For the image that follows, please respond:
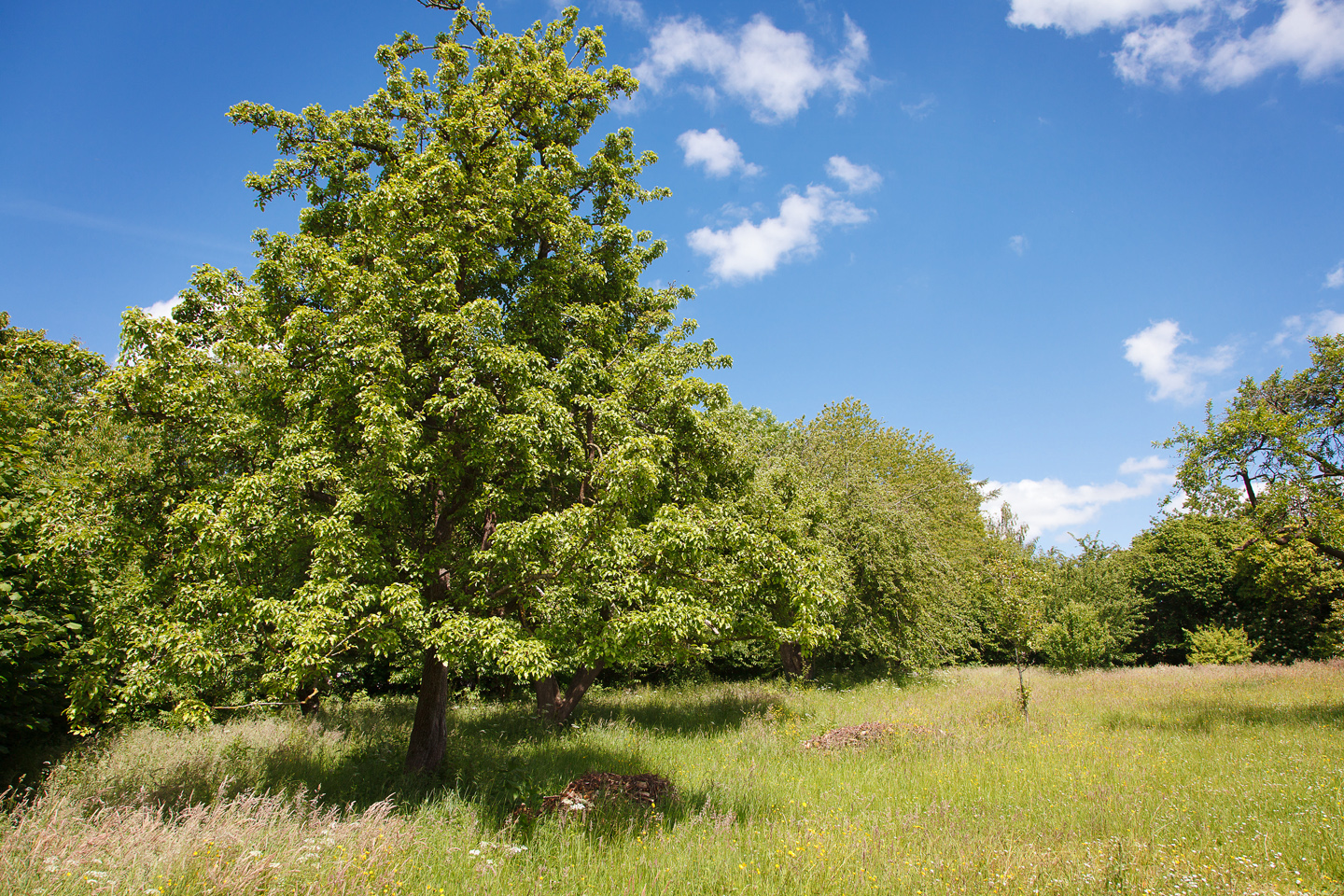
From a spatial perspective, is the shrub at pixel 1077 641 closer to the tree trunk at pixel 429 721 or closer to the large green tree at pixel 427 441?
the large green tree at pixel 427 441

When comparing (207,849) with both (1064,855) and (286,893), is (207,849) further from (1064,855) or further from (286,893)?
(1064,855)

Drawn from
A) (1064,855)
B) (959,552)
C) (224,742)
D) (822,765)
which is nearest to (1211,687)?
(959,552)

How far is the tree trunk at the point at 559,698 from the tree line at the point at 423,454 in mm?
4878

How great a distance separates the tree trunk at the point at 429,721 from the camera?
961cm

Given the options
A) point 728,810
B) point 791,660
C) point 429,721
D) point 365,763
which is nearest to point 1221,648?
point 791,660

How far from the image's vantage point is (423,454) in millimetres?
7340

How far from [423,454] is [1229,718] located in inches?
722

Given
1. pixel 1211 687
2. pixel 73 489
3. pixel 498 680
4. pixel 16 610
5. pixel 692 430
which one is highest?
pixel 692 430

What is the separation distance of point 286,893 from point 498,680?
58.4 feet

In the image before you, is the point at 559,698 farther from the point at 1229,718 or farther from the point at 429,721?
the point at 1229,718

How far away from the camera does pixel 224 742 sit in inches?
439

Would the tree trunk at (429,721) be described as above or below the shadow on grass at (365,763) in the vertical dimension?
above

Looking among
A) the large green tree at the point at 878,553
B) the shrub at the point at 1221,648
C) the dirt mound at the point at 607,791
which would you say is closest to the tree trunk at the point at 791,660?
the large green tree at the point at 878,553

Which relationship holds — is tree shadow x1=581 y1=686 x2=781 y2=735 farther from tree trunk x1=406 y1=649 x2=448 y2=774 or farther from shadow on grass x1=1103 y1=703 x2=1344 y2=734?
shadow on grass x1=1103 y1=703 x2=1344 y2=734
